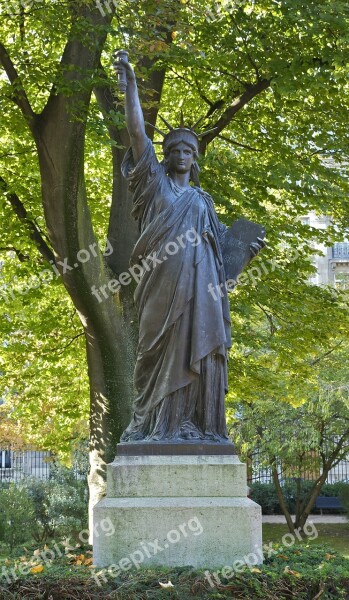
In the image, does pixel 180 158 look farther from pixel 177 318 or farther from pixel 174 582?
pixel 174 582

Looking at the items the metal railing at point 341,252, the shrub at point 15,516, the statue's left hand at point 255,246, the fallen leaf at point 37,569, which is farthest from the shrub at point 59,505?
Answer: the metal railing at point 341,252

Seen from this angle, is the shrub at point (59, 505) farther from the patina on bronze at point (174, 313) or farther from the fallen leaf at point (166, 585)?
the fallen leaf at point (166, 585)

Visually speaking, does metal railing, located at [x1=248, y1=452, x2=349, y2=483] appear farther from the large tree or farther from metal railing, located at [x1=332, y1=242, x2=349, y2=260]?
metal railing, located at [x1=332, y1=242, x2=349, y2=260]

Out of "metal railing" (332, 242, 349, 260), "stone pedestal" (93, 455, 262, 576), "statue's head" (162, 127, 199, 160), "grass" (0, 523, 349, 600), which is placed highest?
"metal railing" (332, 242, 349, 260)

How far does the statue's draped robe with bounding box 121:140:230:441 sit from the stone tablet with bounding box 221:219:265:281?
0.94 ft

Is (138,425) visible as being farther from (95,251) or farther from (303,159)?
(303,159)

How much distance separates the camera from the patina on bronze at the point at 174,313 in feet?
22.3

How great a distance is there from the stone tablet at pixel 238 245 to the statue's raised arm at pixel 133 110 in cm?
105

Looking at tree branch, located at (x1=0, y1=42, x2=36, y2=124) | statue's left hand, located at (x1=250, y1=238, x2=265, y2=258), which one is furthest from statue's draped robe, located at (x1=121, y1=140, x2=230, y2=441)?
tree branch, located at (x1=0, y1=42, x2=36, y2=124)

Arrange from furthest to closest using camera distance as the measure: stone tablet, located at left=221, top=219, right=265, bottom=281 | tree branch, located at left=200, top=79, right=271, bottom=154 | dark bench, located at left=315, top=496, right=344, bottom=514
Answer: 1. dark bench, located at left=315, top=496, right=344, bottom=514
2. tree branch, located at left=200, top=79, right=271, bottom=154
3. stone tablet, located at left=221, top=219, right=265, bottom=281

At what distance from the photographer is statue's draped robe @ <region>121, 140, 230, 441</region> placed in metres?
6.80

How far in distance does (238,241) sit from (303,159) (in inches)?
333

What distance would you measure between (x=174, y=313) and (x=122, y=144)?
25.1 feet

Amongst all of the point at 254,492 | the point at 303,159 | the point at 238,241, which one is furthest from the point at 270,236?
the point at 254,492
